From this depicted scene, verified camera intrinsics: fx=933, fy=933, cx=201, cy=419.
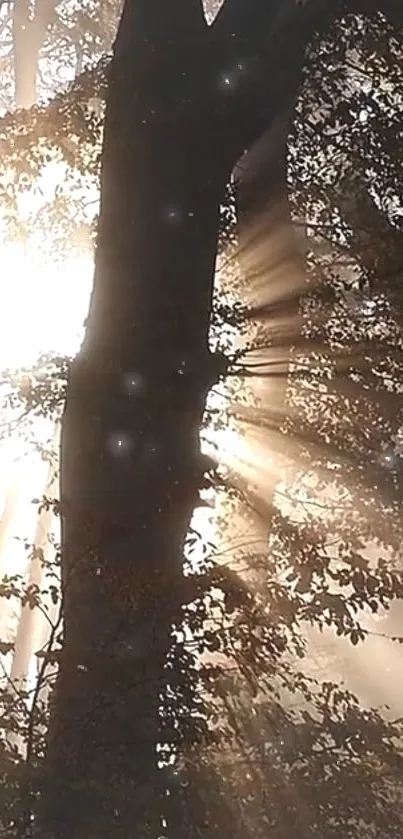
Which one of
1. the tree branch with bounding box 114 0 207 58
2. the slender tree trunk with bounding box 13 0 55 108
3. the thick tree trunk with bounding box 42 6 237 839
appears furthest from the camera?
the slender tree trunk with bounding box 13 0 55 108

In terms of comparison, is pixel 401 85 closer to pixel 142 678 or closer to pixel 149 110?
pixel 149 110

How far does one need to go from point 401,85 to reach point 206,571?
248 centimetres

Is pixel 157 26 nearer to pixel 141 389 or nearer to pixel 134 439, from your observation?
pixel 141 389

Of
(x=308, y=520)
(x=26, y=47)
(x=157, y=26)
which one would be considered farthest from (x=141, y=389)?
(x=26, y=47)

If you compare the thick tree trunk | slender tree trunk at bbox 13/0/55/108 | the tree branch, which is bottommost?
the thick tree trunk

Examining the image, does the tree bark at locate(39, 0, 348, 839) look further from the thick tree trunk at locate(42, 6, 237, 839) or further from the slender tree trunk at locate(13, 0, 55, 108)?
the slender tree trunk at locate(13, 0, 55, 108)

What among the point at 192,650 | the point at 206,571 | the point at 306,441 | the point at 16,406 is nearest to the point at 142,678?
the point at 192,650

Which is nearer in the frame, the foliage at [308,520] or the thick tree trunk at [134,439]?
the thick tree trunk at [134,439]

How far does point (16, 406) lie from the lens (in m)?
4.46

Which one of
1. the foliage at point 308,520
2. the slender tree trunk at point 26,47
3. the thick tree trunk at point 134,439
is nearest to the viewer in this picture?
the thick tree trunk at point 134,439

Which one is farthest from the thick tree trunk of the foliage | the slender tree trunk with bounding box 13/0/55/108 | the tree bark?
the slender tree trunk with bounding box 13/0/55/108

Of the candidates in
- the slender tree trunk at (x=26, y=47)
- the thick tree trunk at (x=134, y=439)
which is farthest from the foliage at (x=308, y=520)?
the slender tree trunk at (x=26, y=47)

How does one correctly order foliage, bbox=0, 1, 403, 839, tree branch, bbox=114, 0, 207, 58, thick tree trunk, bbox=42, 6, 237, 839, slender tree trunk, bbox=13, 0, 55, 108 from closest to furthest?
thick tree trunk, bbox=42, 6, 237, 839
foliage, bbox=0, 1, 403, 839
tree branch, bbox=114, 0, 207, 58
slender tree trunk, bbox=13, 0, 55, 108

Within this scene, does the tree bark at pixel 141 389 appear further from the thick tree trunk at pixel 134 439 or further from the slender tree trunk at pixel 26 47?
the slender tree trunk at pixel 26 47
